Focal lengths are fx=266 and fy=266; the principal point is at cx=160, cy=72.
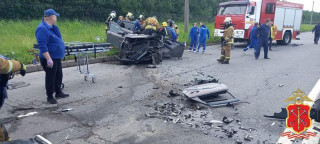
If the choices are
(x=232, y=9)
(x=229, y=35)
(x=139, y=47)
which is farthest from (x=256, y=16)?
(x=139, y=47)

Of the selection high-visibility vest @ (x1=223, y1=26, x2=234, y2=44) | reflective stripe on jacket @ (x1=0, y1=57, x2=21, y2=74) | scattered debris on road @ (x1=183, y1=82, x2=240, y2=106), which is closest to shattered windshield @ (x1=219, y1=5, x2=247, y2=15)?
high-visibility vest @ (x1=223, y1=26, x2=234, y2=44)

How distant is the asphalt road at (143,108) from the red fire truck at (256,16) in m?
7.26

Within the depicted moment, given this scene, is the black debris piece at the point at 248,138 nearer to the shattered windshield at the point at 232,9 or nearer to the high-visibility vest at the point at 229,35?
the high-visibility vest at the point at 229,35

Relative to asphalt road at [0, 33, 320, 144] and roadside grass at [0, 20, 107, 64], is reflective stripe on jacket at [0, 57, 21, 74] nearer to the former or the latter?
asphalt road at [0, 33, 320, 144]

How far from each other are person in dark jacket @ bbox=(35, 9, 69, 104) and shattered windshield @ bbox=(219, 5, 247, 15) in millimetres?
12649

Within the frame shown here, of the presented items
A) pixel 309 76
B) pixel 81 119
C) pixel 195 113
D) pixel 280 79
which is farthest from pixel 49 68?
pixel 309 76

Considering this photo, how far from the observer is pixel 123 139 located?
3650mm

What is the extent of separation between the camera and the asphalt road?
3793 mm

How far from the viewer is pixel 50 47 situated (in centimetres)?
492

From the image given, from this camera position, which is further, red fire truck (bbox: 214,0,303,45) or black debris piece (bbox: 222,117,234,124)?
red fire truck (bbox: 214,0,303,45)

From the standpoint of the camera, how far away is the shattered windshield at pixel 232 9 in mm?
15467

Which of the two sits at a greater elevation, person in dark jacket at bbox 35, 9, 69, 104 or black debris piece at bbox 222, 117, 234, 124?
person in dark jacket at bbox 35, 9, 69, 104

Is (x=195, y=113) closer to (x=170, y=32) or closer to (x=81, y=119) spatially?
(x=81, y=119)

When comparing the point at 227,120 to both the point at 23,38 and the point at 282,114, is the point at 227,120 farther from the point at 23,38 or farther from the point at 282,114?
the point at 23,38
